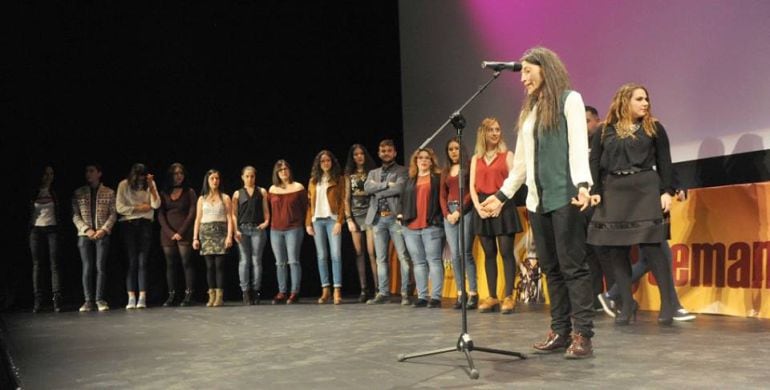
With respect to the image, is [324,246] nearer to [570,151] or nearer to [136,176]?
[136,176]

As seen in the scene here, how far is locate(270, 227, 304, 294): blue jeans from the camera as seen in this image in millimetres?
7773

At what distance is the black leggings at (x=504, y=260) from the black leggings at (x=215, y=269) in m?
3.03

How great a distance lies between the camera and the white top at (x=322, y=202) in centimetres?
763

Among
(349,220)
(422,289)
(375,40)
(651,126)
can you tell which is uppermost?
(375,40)

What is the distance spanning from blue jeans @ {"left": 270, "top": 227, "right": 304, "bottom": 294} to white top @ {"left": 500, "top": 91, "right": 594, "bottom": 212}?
4291mm

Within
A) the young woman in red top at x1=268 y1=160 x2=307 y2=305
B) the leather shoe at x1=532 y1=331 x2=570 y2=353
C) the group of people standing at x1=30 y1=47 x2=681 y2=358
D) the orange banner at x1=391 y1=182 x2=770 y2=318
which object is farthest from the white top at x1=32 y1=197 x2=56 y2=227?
the leather shoe at x1=532 y1=331 x2=570 y2=353

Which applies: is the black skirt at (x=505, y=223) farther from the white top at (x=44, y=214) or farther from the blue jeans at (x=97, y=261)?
the white top at (x=44, y=214)

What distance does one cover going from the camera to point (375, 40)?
31.7 feet

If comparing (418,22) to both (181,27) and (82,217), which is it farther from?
(82,217)

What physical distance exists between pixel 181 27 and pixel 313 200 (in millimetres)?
2921

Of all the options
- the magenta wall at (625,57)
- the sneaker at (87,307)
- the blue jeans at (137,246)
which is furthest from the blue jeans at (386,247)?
the sneaker at (87,307)

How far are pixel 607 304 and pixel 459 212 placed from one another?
4.19 feet

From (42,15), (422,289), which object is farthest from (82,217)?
(422,289)

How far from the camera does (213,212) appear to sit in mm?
7910
